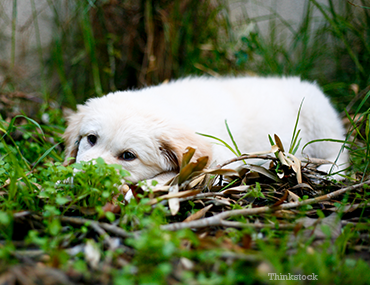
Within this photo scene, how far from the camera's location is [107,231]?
125cm

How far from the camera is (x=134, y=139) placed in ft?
6.36

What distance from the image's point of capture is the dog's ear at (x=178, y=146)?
1.99 meters

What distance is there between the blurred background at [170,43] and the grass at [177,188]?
0.7 inches

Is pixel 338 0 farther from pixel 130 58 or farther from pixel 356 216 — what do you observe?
pixel 356 216

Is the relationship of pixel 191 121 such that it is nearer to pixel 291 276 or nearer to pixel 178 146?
pixel 178 146

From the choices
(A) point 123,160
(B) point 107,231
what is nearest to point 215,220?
(B) point 107,231

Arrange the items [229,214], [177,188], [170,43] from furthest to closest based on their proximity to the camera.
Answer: [170,43] < [177,188] < [229,214]

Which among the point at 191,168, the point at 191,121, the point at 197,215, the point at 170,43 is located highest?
the point at 170,43

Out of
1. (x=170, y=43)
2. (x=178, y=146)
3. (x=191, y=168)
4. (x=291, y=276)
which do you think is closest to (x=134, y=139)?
(x=178, y=146)

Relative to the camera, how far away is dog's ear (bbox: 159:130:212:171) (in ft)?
6.52

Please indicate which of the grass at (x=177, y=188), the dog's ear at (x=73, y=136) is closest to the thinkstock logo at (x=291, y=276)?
the grass at (x=177, y=188)

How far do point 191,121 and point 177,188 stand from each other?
0.79 m

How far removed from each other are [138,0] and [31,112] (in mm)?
1928

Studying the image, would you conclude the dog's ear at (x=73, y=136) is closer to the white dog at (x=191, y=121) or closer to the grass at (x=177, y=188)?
the white dog at (x=191, y=121)
